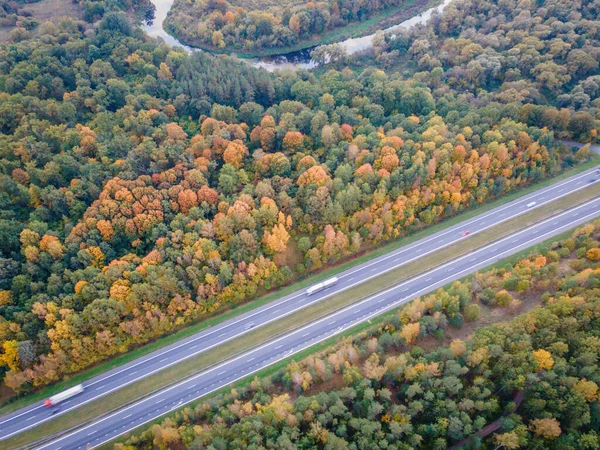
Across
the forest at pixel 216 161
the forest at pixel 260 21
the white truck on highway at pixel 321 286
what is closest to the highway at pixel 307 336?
the white truck on highway at pixel 321 286

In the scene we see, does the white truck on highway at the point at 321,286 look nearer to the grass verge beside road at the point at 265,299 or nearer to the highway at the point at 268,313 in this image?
the highway at the point at 268,313

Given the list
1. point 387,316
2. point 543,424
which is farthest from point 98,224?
point 543,424

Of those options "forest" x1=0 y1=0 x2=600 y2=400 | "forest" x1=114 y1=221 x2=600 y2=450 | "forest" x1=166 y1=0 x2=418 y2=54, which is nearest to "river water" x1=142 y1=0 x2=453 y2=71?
"forest" x1=166 y1=0 x2=418 y2=54

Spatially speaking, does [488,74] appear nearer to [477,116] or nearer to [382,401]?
[477,116]

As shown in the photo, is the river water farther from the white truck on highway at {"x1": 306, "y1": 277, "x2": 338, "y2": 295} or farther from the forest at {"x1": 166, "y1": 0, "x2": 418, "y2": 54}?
the white truck on highway at {"x1": 306, "y1": 277, "x2": 338, "y2": 295}

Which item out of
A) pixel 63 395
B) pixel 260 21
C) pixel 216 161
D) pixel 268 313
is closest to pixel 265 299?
pixel 268 313

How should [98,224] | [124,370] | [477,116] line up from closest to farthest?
[124,370]
[98,224]
[477,116]
